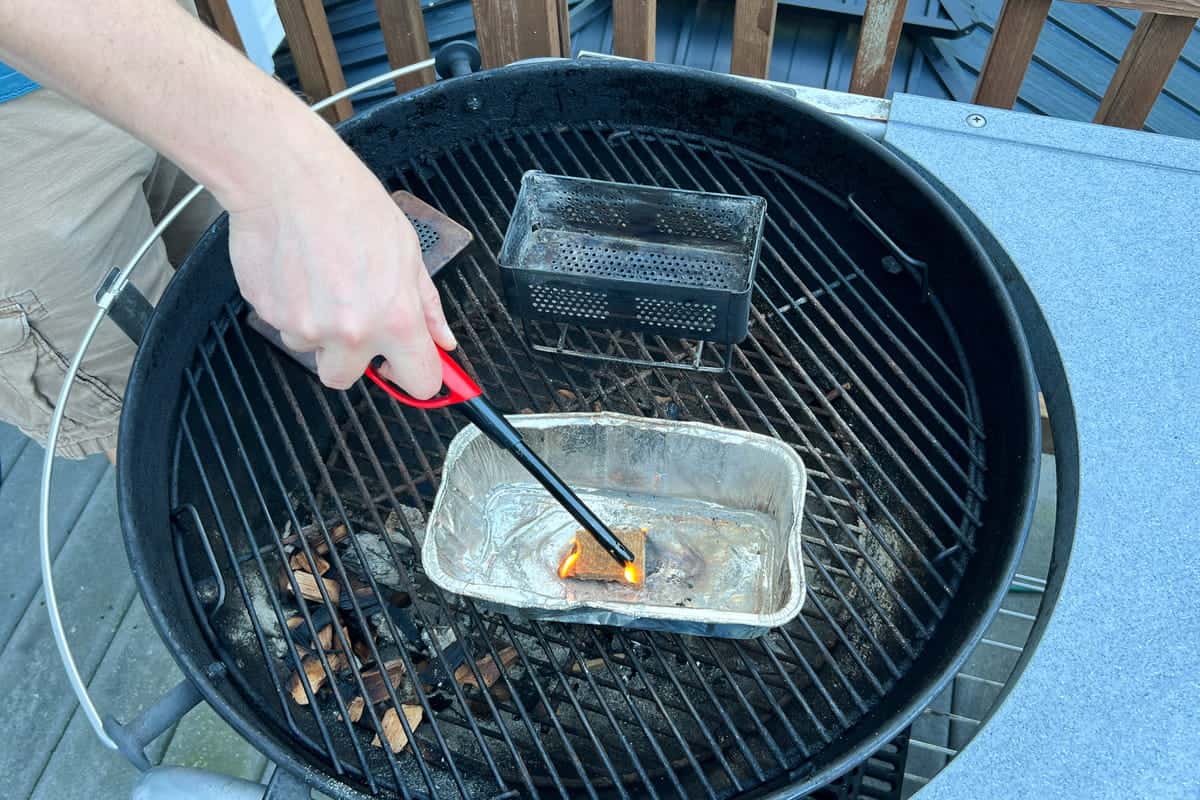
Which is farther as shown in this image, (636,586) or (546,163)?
(546,163)

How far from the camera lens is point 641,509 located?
4.01 ft

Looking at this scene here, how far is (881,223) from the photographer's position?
4.48 feet

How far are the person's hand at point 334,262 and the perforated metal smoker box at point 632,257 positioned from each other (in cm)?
36

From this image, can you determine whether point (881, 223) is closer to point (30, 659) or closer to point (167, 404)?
point (167, 404)

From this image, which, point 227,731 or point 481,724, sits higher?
point 481,724

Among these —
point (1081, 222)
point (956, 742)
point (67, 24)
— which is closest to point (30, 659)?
point (67, 24)

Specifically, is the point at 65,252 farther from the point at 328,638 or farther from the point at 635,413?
the point at 635,413

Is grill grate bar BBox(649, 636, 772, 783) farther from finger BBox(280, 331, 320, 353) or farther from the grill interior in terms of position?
finger BBox(280, 331, 320, 353)

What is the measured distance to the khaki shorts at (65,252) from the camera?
48.9 inches

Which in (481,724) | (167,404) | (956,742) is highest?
(167,404)

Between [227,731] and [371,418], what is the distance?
81 centimetres

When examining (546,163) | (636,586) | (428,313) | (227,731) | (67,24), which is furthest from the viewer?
(227,731)

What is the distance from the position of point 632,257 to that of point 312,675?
0.76 meters

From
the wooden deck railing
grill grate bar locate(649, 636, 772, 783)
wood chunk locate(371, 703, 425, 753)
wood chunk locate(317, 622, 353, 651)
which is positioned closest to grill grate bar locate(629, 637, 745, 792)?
grill grate bar locate(649, 636, 772, 783)
